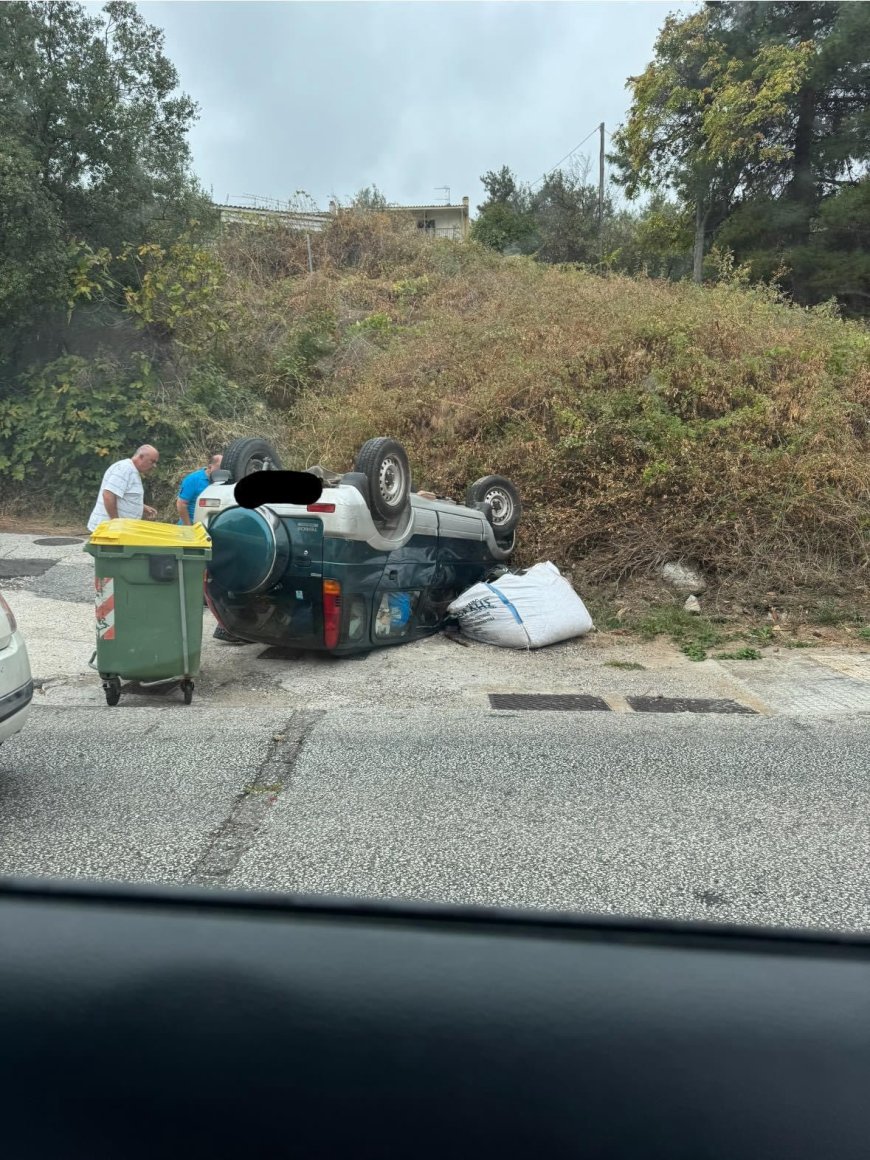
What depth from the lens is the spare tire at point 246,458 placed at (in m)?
7.78

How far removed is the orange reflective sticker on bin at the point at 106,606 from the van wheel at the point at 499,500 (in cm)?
458

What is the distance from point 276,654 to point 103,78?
11304 mm

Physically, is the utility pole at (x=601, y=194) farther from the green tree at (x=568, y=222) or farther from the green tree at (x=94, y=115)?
the green tree at (x=94, y=115)

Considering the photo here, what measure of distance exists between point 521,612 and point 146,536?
3512 mm

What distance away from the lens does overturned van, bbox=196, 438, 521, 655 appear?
6965 millimetres

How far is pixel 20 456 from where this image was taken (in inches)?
577

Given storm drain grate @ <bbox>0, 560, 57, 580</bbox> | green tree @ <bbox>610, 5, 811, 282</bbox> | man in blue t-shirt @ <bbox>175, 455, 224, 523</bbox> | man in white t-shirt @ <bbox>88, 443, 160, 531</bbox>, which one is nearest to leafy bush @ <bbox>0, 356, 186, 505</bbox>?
storm drain grate @ <bbox>0, 560, 57, 580</bbox>

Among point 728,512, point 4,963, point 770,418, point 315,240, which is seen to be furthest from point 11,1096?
point 315,240

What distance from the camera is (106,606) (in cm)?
634

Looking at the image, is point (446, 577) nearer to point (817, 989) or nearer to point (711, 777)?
point (711, 777)

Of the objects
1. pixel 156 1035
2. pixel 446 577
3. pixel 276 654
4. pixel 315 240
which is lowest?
pixel 276 654

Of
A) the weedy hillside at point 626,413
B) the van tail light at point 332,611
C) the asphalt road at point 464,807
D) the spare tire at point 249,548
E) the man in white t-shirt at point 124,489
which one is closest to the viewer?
the asphalt road at point 464,807

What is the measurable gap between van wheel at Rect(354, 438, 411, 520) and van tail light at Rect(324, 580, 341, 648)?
0.69 meters

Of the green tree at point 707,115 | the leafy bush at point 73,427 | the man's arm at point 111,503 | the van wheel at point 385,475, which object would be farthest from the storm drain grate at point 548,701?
the green tree at point 707,115
